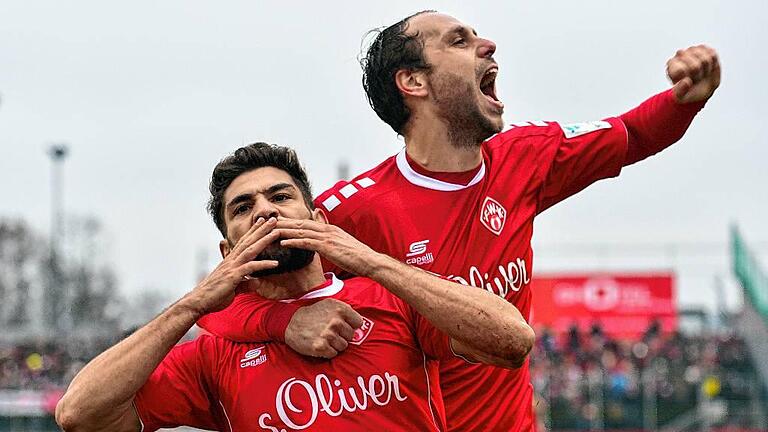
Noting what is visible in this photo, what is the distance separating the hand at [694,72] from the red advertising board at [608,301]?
27931mm

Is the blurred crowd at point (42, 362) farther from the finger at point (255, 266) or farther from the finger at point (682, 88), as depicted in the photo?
the finger at point (255, 266)

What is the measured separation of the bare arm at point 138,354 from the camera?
413 cm

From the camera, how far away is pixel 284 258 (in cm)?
430

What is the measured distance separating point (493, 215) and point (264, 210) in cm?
121

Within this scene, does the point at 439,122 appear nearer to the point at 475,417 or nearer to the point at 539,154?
the point at 539,154

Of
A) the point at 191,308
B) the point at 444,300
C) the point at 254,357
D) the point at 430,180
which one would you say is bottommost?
the point at 254,357

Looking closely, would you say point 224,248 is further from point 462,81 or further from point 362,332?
point 462,81

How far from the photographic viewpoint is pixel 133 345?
4.15 metres

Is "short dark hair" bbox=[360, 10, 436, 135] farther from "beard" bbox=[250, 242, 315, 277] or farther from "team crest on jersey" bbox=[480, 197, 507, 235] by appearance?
"beard" bbox=[250, 242, 315, 277]

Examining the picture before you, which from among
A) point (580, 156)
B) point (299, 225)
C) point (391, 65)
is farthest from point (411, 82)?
point (299, 225)

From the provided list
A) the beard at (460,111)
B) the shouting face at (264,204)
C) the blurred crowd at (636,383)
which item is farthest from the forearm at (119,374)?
the blurred crowd at (636,383)

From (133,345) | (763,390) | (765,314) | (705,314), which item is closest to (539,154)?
(133,345)

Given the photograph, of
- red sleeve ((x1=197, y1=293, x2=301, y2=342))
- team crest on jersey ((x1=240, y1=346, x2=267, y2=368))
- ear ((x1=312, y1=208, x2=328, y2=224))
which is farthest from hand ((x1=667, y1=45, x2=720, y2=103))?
team crest on jersey ((x1=240, y1=346, x2=267, y2=368))

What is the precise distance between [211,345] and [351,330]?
1.84 ft
